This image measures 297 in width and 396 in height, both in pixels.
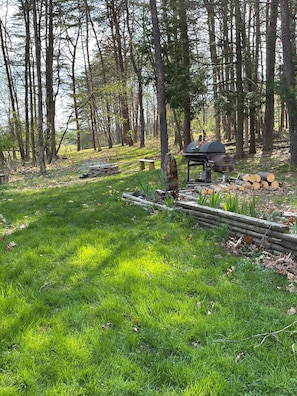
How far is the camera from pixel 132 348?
233 centimetres

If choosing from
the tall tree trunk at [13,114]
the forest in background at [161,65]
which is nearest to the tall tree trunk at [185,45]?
the forest in background at [161,65]

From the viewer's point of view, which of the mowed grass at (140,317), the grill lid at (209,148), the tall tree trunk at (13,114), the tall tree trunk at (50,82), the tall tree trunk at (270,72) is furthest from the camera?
the tall tree trunk at (13,114)

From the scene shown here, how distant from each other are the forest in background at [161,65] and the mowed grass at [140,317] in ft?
21.6

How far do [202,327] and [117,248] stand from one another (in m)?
1.90

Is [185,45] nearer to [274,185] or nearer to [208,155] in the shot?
[208,155]

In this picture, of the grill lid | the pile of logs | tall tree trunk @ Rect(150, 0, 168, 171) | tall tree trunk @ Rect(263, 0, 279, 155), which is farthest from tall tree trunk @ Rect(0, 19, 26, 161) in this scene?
the pile of logs

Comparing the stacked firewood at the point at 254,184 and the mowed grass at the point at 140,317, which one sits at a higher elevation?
the stacked firewood at the point at 254,184

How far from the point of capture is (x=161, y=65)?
10.3m

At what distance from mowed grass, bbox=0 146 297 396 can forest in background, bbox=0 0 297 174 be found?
6.58 m

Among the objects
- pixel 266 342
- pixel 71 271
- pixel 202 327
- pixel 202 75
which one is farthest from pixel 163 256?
pixel 202 75

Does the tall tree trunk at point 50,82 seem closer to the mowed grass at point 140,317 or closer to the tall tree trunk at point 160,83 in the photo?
the tall tree trunk at point 160,83

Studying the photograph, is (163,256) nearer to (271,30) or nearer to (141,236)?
(141,236)

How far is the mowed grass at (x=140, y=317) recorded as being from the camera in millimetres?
2043

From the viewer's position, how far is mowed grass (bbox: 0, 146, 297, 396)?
2043 millimetres
